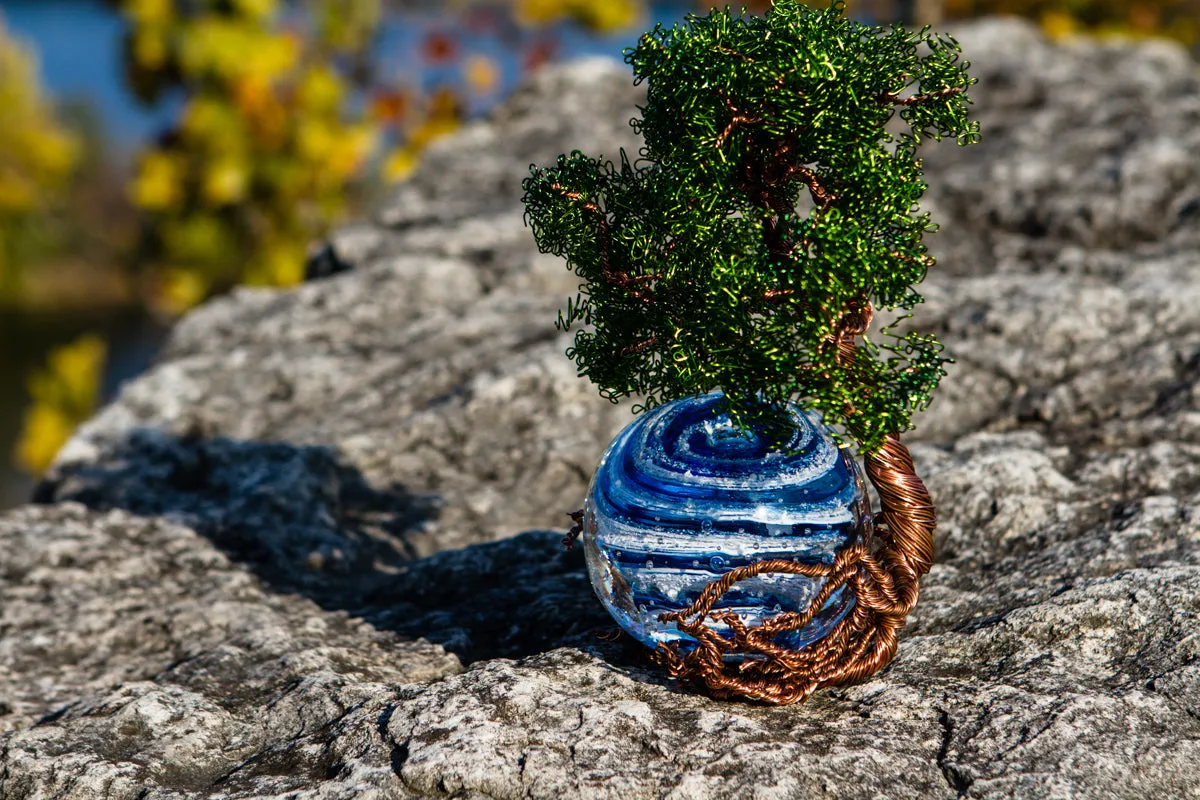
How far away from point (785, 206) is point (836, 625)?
822mm

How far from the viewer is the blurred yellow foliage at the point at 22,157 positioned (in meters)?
17.4

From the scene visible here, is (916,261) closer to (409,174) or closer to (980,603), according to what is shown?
(980,603)

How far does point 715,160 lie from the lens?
2150 millimetres

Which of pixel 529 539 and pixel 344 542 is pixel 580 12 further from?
pixel 529 539

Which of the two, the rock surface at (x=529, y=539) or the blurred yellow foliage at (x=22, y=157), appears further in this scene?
the blurred yellow foliage at (x=22, y=157)

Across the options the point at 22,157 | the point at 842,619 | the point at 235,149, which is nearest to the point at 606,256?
the point at 842,619

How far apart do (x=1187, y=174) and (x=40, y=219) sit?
64.5 feet

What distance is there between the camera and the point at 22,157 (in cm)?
1773

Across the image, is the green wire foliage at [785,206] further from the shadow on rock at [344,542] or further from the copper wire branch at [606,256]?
the shadow on rock at [344,542]

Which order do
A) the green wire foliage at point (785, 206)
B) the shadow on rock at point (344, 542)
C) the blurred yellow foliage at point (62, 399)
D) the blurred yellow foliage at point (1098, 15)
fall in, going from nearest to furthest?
1. the green wire foliage at point (785, 206)
2. the shadow on rock at point (344, 542)
3. the blurred yellow foliage at point (62, 399)
4. the blurred yellow foliage at point (1098, 15)

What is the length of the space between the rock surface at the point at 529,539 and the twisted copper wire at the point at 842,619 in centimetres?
7

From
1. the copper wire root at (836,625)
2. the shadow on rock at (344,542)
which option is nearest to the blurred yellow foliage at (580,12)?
the shadow on rock at (344,542)

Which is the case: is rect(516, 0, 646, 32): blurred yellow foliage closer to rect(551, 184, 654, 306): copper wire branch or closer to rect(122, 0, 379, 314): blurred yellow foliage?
rect(122, 0, 379, 314): blurred yellow foliage

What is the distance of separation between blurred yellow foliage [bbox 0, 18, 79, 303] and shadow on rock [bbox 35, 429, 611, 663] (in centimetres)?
1488
